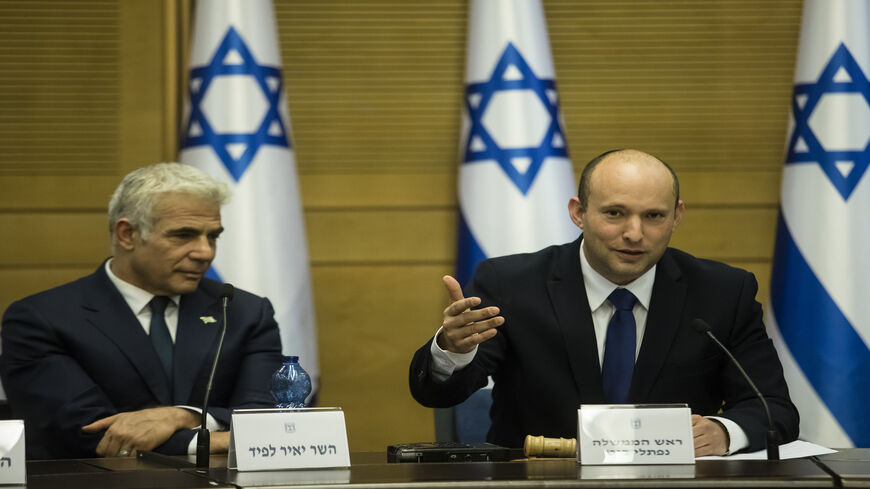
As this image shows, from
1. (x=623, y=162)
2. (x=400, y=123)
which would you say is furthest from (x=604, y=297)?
(x=400, y=123)

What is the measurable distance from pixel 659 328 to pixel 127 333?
153 cm

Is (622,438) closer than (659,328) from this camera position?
Yes

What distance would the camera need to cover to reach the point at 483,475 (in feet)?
6.19

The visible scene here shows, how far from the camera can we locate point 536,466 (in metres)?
2.06

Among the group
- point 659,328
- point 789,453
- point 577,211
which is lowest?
point 789,453

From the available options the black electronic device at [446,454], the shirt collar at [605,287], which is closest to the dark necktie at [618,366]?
the shirt collar at [605,287]

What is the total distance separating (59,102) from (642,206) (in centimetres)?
290

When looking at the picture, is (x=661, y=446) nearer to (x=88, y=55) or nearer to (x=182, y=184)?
(x=182, y=184)

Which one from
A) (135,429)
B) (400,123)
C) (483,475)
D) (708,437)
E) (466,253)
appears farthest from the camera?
(400,123)

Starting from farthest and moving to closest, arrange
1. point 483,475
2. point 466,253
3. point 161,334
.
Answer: point 466,253
point 161,334
point 483,475

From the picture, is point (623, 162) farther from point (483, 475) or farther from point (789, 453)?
point (483, 475)

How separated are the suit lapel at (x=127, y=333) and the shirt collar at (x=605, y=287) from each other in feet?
4.16

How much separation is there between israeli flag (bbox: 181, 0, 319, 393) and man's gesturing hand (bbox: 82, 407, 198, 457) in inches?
47.0

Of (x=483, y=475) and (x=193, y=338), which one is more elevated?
(x=193, y=338)
